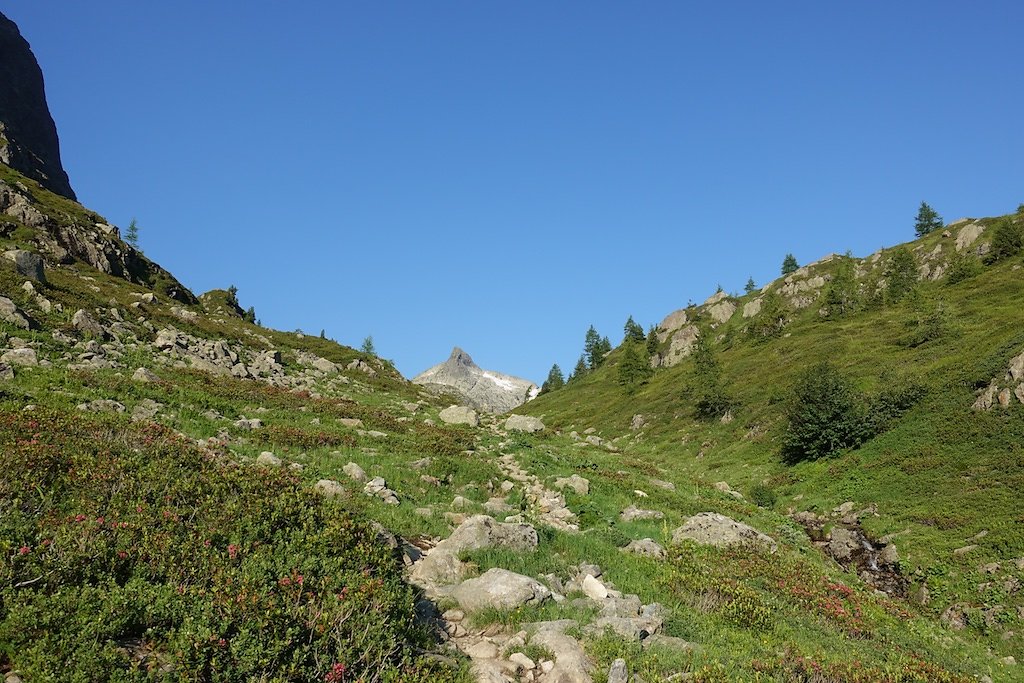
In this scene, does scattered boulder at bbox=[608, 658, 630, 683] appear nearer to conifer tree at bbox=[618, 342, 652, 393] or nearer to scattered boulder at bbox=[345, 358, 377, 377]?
scattered boulder at bbox=[345, 358, 377, 377]

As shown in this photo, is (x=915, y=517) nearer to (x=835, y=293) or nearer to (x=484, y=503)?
(x=484, y=503)

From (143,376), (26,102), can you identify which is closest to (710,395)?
(143,376)

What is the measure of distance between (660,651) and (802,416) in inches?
1374

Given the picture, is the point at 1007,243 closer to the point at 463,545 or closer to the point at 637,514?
the point at 637,514

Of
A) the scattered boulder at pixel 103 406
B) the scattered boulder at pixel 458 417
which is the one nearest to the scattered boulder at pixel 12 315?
the scattered boulder at pixel 103 406

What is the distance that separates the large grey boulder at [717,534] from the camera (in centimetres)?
1476

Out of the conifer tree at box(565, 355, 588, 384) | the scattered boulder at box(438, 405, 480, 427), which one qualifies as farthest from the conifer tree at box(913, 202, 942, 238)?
the scattered boulder at box(438, 405, 480, 427)

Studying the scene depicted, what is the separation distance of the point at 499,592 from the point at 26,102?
656 ft

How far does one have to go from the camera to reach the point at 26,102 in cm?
14425

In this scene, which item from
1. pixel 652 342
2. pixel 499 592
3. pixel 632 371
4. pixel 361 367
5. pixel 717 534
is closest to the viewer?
pixel 499 592

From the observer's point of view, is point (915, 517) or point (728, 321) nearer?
point (915, 517)

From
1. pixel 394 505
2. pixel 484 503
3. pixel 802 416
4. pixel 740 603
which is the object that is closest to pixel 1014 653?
pixel 740 603

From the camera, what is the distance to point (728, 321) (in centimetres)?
13562

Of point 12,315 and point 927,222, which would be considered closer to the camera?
point 12,315
